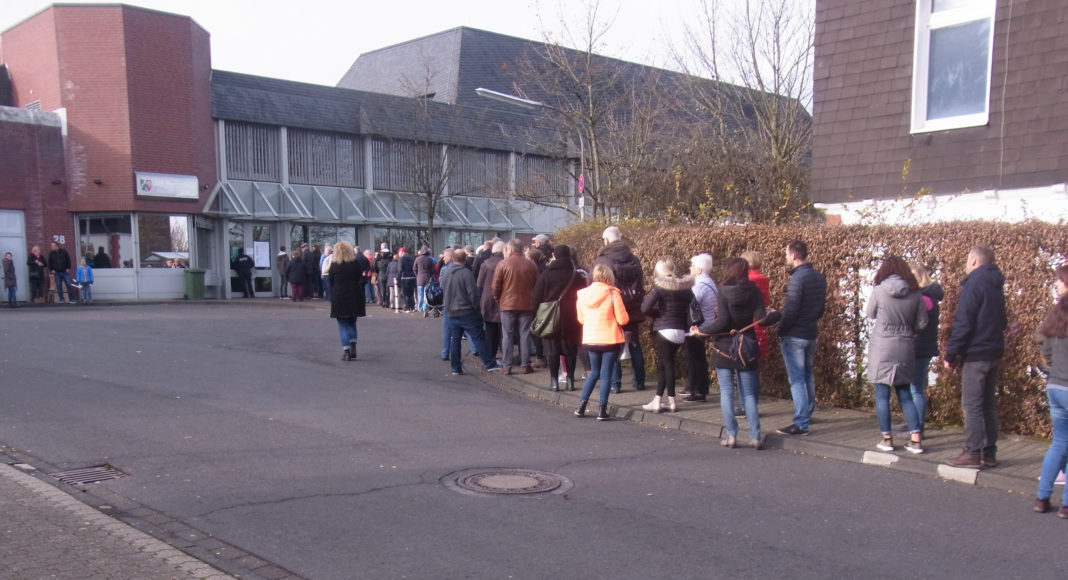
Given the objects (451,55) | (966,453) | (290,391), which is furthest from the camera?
(451,55)

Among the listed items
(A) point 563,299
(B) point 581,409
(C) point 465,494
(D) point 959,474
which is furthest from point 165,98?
(D) point 959,474

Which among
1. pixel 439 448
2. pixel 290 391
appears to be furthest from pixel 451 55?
pixel 439 448

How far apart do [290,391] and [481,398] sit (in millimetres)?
2248

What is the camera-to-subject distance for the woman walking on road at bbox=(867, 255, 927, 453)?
6910 millimetres

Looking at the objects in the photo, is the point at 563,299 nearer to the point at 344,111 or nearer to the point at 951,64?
the point at 951,64

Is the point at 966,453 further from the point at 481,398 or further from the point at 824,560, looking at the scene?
the point at 481,398

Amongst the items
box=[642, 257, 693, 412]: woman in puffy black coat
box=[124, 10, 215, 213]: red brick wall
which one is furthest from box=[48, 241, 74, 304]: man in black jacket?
box=[642, 257, 693, 412]: woman in puffy black coat

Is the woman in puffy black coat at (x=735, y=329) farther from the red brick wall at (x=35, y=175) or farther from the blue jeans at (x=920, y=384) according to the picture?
the red brick wall at (x=35, y=175)

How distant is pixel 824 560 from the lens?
4.73 metres

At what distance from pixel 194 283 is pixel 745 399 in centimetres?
2222

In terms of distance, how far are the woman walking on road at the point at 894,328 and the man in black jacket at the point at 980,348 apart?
47 cm

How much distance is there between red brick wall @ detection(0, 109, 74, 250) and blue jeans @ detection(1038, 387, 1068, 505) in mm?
26713

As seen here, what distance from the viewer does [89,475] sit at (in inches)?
240

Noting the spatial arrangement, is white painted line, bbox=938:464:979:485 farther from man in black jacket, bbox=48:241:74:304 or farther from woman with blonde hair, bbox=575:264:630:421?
man in black jacket, bbox=48:241:74:304
